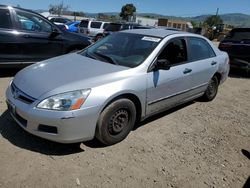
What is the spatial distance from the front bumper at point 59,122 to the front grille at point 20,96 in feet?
0.17

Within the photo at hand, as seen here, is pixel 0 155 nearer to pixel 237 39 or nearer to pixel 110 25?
pixel 237 39

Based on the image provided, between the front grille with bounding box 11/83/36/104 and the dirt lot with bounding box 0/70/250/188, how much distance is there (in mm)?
603

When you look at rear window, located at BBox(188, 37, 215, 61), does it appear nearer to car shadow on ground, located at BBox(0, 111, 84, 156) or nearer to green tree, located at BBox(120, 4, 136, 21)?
car shadow on ground, located at BBox(0, 111, 84, 156)

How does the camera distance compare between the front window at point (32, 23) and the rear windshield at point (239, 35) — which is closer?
the front window at point (32, 23)

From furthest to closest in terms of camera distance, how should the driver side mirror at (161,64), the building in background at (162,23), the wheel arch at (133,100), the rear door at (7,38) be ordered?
1. the building in background at (162,23)
2. the rear door at (7,38)
3. the driver side mirror at (161,64)
4. the wheel arch at (133,100)

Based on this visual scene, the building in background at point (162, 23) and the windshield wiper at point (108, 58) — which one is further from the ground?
the building in background at point (162, 23)

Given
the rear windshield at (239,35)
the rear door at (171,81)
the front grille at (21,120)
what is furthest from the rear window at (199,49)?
the rear windshield at (239,35)

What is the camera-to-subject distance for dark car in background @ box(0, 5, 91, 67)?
6.18 meters

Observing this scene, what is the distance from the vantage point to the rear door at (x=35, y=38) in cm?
640

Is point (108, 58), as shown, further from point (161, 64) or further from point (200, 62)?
point (200, 62)

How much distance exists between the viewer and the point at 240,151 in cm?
392

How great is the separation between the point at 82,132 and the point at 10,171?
2.93ft

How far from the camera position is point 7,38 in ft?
20.2

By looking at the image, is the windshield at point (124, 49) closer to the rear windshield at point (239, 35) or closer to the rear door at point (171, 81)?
the rear door at point (171, 81)
